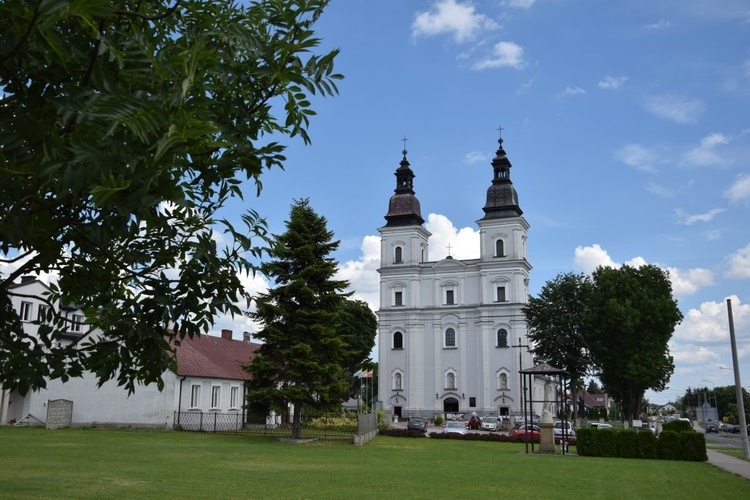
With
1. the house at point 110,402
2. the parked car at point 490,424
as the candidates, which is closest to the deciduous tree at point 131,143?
the house at point 110,402

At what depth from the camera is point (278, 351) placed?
3219 cm

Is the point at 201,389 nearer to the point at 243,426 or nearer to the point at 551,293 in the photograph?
the point at 243,426

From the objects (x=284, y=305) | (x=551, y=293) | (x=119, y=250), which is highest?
(x=551, y=293)


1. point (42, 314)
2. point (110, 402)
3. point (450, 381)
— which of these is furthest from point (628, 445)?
point (450, 381)

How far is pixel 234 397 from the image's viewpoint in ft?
150

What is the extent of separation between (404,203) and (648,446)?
55.4 metres

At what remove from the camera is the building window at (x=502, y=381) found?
71062 millimetres

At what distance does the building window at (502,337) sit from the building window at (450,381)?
637 centimetres

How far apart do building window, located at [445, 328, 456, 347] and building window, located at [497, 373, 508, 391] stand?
6812 mm

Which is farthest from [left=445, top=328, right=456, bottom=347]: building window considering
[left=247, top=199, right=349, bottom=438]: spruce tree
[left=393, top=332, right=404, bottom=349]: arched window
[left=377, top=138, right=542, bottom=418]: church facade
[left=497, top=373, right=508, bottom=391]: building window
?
[left=247, top=199, right=349, bottom=438]: spruce tree

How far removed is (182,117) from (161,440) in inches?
1150

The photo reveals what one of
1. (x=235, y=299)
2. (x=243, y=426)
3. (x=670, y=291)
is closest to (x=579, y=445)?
(x=243, y=426)

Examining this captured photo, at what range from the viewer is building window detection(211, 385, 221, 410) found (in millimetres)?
42688

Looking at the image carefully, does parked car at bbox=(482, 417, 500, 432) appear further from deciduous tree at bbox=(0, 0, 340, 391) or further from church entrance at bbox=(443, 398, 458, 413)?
deciduous tree at bbox=(0, 0, 340, 391)
